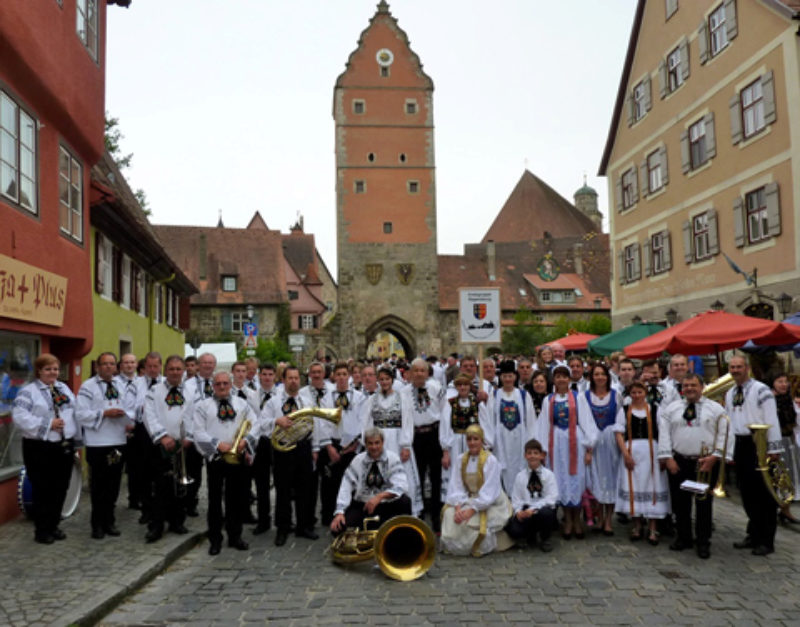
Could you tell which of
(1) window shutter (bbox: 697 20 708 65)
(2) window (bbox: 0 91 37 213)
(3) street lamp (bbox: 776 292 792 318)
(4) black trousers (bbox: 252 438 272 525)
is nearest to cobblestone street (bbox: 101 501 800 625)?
(4) black trousers (bbox: 252 438 272 525)

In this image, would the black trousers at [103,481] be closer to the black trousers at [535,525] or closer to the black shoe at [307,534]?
the black shoe at [307,534]

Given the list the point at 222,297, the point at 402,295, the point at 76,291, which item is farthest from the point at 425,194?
the point at 76,291

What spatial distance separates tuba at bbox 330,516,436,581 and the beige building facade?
46.3ft

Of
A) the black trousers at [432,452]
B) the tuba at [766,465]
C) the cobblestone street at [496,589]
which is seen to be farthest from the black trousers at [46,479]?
the tuba at [766,465]

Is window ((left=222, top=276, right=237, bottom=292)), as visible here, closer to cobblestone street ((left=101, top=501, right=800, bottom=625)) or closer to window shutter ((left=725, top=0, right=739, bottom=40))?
window shutter ((left=725, top=0, right=739, bottom=40))

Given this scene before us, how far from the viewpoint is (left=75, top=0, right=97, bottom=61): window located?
11.7 m

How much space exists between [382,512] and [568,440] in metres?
2.46

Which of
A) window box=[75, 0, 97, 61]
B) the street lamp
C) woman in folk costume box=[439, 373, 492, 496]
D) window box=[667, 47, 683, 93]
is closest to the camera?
woman in folk costume box=[439, 373, 492, 496]

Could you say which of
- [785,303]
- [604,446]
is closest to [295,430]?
[604,446]

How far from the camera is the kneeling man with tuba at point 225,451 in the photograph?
8062mm

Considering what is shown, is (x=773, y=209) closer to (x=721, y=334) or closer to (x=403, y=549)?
(x=721, y=334)

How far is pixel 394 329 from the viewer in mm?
50469

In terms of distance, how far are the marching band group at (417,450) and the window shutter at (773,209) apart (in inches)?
433

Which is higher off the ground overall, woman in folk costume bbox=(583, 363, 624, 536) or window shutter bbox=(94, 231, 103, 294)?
window shutter bbox=(94, 231, 103, 294)
